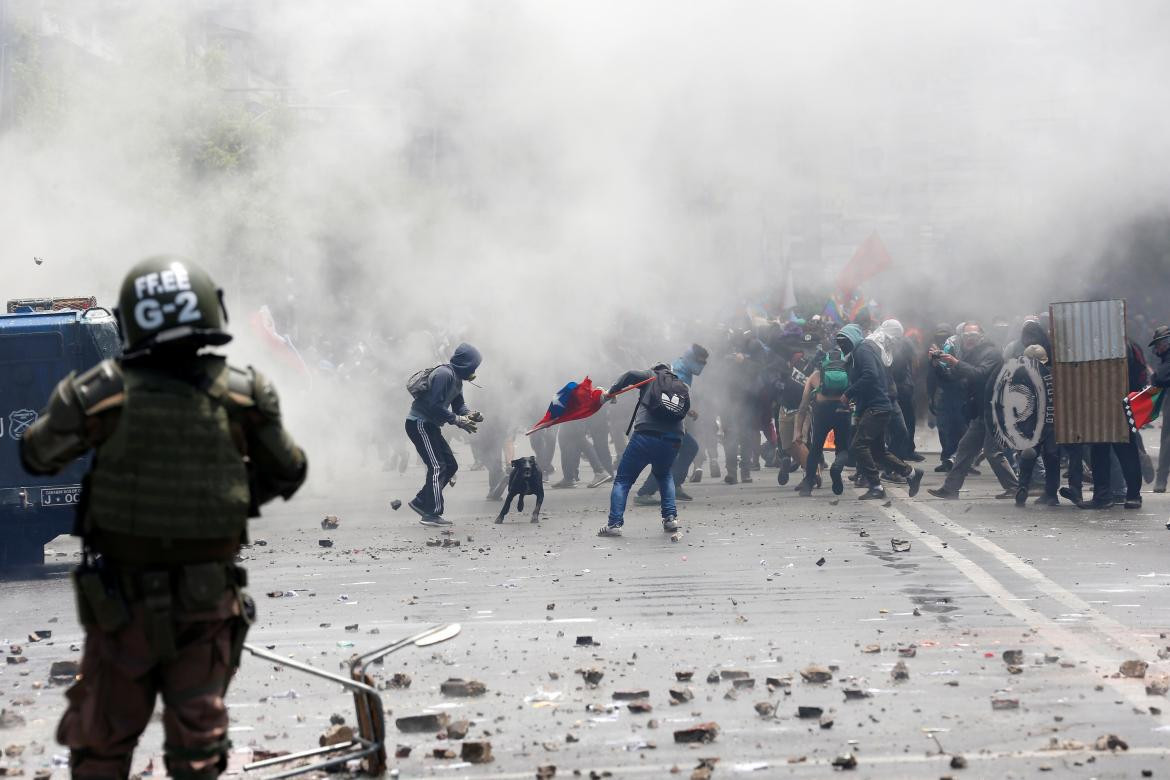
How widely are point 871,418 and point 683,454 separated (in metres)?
2.14

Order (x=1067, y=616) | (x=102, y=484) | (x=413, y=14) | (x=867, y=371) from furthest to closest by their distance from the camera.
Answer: (x=413, y=14)
(x=867, y=371)
(x=1067, y=616)
(x=102, y=484)

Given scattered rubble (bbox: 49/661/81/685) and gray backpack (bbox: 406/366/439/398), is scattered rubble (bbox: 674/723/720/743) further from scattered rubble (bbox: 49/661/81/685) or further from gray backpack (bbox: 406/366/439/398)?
gray backpack (bbox: 406/366/439/398)

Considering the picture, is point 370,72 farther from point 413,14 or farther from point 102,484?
point 102,484

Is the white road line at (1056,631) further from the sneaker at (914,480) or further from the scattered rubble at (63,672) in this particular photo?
the scattered rubble at (63,672)

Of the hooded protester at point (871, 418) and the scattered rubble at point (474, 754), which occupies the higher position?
the hooded protester at point (871, 418)

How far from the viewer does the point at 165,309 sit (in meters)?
3.83

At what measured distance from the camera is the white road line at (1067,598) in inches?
268

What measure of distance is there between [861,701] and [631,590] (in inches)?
126

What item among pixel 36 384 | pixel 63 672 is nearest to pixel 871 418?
pixel 36 384

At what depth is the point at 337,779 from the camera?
495 centimetres

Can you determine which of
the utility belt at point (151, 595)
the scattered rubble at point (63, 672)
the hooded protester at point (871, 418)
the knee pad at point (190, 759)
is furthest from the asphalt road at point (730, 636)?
the utility belt at point (151, 595)

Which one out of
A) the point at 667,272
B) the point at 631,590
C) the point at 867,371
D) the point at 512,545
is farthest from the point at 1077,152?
the point at 631,590

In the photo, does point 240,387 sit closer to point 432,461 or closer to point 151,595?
point 151,595

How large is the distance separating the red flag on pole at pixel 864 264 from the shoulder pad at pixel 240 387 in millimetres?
18435
